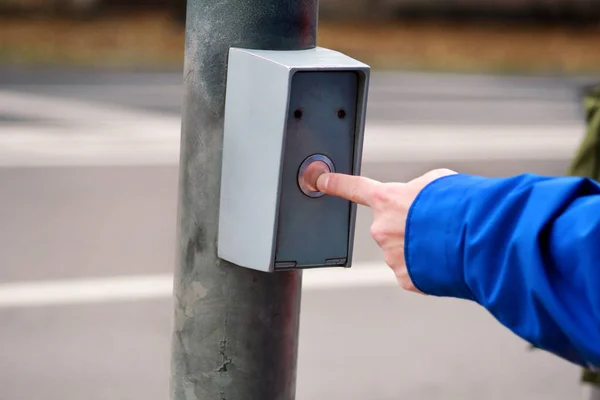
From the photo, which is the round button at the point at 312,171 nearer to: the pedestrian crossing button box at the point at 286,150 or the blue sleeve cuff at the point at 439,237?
the pedestrian crossing button box at the point at 286,150

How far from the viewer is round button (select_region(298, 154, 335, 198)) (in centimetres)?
155

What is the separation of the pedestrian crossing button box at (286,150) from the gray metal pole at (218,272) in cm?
3

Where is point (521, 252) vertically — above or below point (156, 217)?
above

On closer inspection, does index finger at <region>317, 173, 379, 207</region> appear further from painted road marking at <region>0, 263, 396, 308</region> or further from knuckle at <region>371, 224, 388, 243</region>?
painted road marking at <region>0, 263, 396, 308</region>

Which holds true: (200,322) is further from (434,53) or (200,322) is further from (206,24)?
(434,53)

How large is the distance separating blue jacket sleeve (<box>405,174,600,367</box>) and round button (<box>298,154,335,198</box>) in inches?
9.8

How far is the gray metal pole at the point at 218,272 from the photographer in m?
1.55

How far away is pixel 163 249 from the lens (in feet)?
19.9

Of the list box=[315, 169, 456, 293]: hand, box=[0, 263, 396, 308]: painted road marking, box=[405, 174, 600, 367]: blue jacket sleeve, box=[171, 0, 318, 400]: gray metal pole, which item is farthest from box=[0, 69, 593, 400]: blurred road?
box=[405, 174, 600, 367]: blue jacket sleeve

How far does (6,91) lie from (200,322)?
1106 cm

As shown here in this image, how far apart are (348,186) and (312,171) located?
8 cm

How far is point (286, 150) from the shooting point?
152cm

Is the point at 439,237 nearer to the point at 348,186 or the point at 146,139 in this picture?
the point at 348,186

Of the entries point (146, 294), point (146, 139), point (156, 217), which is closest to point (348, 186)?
point (146, 294)
